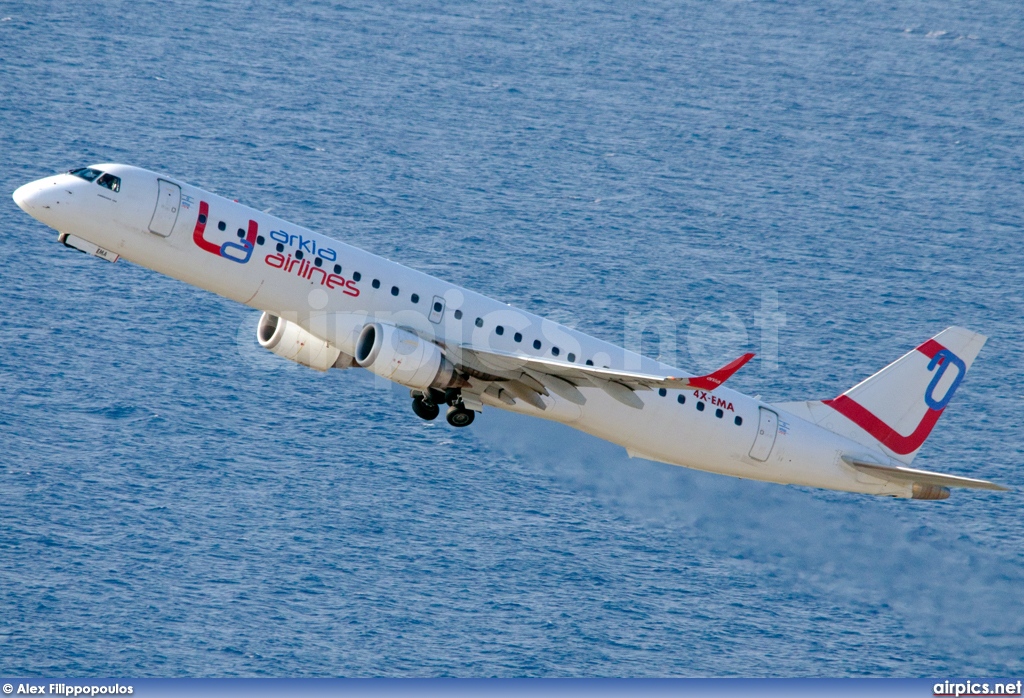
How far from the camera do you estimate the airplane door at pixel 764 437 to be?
5769 centimetres

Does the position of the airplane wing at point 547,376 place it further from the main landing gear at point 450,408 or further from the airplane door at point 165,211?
the airplane door at point 165,211

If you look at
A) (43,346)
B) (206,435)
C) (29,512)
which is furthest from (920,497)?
(43,346)

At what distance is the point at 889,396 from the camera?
61.6 metres

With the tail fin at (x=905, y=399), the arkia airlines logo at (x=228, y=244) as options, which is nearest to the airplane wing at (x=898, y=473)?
the tail fin at (x=905, y=399)

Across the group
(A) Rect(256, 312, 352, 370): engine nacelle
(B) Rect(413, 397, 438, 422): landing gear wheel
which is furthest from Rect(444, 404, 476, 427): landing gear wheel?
(A) Rect(256, 312, 352, 370): engine nacelle

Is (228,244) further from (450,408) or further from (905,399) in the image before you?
(905,399)

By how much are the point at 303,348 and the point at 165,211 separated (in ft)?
26.2

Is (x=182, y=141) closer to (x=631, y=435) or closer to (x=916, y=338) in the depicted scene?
(x=916, y=338)

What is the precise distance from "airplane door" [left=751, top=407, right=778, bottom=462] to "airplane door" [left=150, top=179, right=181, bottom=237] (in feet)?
85.3

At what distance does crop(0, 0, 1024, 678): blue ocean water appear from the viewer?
129625 millimetres

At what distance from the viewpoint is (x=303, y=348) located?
53.3m

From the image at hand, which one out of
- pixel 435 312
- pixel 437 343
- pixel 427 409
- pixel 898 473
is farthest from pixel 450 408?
pixel 898 473

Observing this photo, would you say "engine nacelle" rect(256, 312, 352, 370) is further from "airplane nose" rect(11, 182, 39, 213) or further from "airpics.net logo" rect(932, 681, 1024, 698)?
"airpics.net logo" rect(932, 681, 1024, 698)

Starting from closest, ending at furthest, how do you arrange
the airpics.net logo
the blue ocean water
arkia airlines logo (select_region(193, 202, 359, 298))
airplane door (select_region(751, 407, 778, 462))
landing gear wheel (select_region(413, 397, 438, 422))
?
arkia airlines logo (select_region(193, 202, 359, 298))
landing gear wheel (select_region(413, 397, 438, 422))
airplane door (select_region(751, 407, 778, 462))
the airpics.net logo
the blue ocean water
